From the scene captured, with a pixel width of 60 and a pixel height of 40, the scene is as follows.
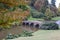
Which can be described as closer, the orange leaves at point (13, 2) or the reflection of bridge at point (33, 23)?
the orange leaves at point (13, 2)

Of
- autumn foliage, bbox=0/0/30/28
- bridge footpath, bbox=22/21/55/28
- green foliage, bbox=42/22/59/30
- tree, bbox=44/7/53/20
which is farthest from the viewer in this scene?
tree, bbox=44/7/53/20

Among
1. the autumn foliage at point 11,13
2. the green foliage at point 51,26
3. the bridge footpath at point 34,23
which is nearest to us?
the autumn foliage at point 11,13

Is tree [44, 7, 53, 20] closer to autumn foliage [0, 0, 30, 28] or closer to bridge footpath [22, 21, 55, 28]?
bridge footpath [22, 21, 55, 28]

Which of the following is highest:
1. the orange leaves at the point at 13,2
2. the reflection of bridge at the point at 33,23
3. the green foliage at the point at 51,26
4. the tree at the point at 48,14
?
the orange leaves at the point at 13,2

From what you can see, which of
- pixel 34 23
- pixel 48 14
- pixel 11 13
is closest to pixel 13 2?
pixel 11 13

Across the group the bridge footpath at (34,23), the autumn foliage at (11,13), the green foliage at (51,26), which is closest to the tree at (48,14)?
the bridge footpath at (34,23)

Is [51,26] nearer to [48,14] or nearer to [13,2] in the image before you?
[48,14]

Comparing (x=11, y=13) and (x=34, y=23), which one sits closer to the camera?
(x=11, y=13)

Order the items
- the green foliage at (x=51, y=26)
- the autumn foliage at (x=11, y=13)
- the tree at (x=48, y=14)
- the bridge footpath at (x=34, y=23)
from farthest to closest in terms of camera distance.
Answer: the tree at (x=48, y=14) → the bridge footpath at (x=34, y=23) → the green foliage at (x=51, y=26) → the autumn foliage at (x=11, y=13)

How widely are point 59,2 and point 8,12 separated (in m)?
10.7

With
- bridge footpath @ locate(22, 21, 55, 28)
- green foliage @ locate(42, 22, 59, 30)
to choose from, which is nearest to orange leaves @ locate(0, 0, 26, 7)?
green foliage @ locate(42, 22, 59, 30)

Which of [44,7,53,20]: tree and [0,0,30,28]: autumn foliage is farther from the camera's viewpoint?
[44,7,53,20]: tree

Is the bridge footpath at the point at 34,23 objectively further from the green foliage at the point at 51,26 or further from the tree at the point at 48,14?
the tree at the point at 48,14

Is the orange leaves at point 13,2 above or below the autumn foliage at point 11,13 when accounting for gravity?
above
